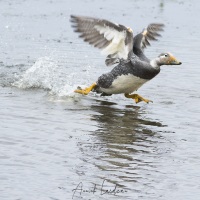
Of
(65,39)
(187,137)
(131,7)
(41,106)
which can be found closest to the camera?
(187,137)

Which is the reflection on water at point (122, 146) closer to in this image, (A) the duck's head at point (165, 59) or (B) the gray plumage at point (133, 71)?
(B) the gray plumage at point (133, 71)

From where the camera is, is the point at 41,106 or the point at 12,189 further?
the point at 41,106

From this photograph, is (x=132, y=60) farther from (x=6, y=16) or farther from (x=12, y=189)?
(x=6, y=16)

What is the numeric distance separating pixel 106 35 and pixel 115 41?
0.19 m

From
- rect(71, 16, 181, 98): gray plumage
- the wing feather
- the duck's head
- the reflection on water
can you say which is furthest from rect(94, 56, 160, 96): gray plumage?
the wing feather

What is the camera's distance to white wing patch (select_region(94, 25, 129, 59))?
38.8ft

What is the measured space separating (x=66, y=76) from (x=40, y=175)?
21.0 ft

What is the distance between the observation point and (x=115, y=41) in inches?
470

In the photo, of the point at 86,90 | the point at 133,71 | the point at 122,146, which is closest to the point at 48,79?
the point at 86,90

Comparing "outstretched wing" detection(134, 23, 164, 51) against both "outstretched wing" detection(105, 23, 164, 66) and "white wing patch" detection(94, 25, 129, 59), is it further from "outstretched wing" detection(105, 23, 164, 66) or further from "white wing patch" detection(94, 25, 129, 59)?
"white wing patch" detection(94, 25, 129, 59)

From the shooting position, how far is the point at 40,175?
7.98 metres

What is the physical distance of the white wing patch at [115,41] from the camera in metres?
11.8

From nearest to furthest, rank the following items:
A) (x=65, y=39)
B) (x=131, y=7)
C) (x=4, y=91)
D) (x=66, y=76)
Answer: (x=4, y=91)
(x=66, y=76)
(x=65, y=39)
(x=131, y=7)

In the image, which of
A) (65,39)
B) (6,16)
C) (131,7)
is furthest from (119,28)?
(131,7)
